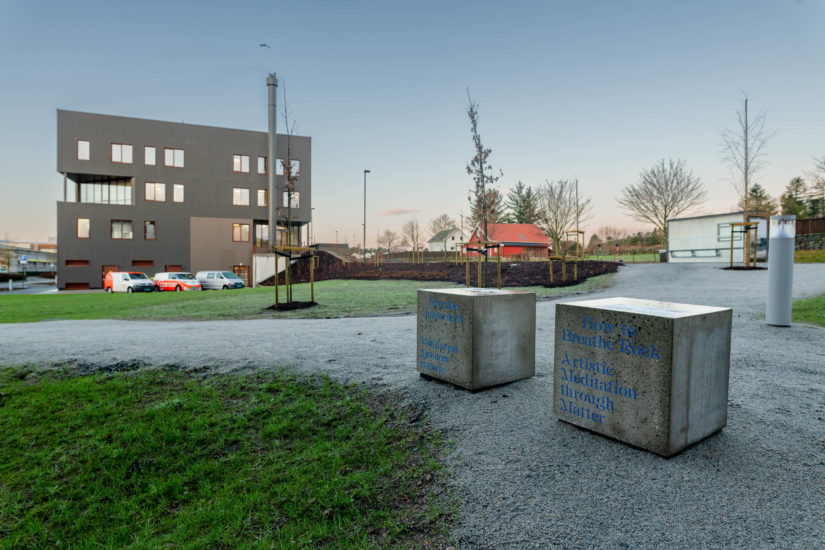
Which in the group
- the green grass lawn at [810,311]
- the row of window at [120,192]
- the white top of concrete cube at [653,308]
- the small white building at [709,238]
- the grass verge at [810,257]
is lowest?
the green grass lawn at [810,311]

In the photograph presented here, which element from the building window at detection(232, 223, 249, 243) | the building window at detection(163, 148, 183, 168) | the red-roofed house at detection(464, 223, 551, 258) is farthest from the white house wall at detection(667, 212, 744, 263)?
the building window at detection(163, 148, 183, 168)

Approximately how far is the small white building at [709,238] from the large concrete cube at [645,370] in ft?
85.6

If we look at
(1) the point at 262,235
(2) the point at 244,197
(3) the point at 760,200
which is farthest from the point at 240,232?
(3) the point at 760,200

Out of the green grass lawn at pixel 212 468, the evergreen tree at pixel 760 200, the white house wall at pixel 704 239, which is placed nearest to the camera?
the green grass lawn at pixel 212 468

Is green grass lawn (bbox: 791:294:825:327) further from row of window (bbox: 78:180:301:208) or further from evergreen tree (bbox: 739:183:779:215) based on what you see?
evergreen tree (bbox: 739:183:779:215)

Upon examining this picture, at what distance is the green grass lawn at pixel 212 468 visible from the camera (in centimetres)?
346

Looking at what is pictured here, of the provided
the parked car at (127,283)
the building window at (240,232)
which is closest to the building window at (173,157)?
the building window at (240,232)

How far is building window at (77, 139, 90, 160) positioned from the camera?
3812 centimetres

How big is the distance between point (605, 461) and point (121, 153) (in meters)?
46.4

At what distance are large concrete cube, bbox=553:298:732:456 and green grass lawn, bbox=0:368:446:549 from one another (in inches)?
59.1

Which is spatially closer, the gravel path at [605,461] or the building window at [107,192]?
the gravel path at [605,461]

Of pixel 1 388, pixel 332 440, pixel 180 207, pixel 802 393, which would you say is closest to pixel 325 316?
pixel 1 388

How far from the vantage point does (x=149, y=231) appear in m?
40.3

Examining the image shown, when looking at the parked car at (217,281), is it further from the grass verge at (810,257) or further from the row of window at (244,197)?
the grass verge at (810,257)
